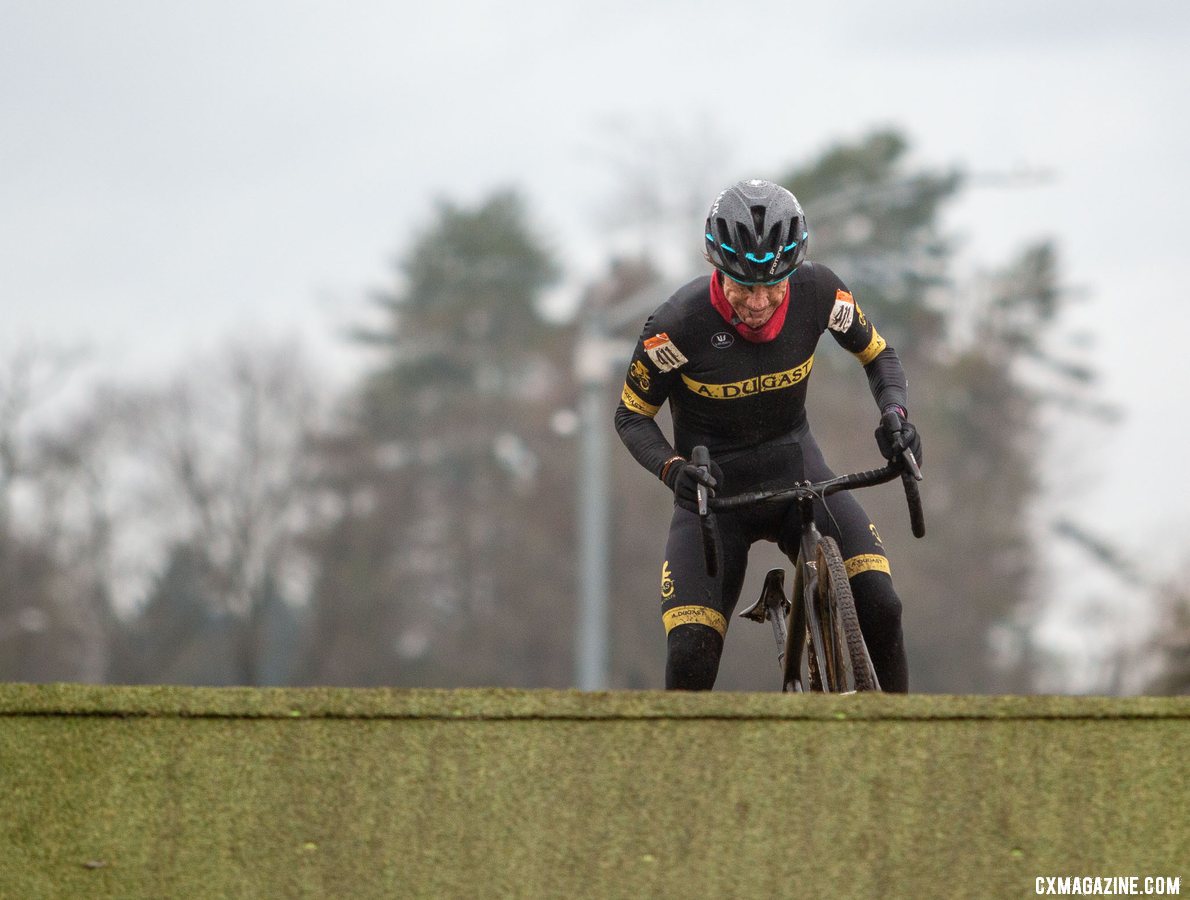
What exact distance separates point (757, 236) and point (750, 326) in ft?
1.56

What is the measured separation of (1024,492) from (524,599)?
1568 centimetres

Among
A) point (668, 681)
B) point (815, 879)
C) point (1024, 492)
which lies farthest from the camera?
point (1024, 492)

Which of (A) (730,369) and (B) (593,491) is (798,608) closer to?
(A) (730,369)

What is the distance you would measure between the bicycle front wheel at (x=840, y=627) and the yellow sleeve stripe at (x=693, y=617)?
418 mm

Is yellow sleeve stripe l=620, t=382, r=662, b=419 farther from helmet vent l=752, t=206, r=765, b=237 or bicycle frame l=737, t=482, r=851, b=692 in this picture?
helmet vent l=752, t=206, r=765, b=237

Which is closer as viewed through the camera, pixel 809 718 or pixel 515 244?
pixel 809 718

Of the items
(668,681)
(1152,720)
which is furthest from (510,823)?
(668,681)

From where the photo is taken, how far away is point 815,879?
4789 millimetres

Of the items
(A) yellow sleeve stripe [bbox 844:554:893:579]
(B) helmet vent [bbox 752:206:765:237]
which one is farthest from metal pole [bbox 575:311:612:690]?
(B) helmet vent [bbox 752:206:765:237]

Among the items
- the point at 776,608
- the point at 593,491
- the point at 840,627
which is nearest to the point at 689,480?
the point at 840,627

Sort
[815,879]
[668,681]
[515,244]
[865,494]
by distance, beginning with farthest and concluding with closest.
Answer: [515,244] → [865,494] → [668,681] → [815,879]

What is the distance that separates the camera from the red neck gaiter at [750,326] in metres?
7.28

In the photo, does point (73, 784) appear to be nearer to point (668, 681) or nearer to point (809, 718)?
point (809, 718)

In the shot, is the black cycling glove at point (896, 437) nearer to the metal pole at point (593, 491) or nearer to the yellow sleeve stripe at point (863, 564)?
the yellow sleeve stripe at point (863, 564)
